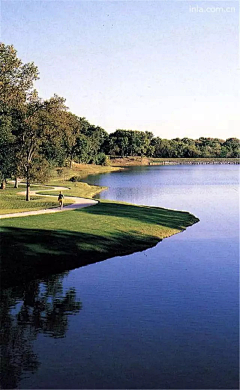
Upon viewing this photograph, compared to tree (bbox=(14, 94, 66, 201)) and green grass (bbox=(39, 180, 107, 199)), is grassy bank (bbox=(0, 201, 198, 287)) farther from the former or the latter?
green grass (bbox=(39, 180, 107, 199))

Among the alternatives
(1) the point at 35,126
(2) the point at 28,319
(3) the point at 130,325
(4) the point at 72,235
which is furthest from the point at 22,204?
(3) the point at 130,325

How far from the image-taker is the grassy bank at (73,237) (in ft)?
81.0

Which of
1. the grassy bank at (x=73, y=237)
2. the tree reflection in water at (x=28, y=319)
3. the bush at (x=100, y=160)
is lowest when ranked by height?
the tree reflection in water at (x=28, y=319)

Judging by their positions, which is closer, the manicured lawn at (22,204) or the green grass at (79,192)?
the manicured lawn at (22,204)

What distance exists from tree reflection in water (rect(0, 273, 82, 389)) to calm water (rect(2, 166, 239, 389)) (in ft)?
0.11

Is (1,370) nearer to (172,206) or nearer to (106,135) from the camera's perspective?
(172,206)

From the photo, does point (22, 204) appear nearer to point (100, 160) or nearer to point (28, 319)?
A: point (28, 319)

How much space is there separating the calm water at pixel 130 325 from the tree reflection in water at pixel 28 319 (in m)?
0.03

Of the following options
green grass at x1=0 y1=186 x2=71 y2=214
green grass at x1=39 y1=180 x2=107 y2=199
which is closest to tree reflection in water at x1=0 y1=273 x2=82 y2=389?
green grass at x1=0 y1=186 x2=71 y2=214

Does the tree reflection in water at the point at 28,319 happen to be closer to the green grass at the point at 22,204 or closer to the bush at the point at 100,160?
the green grass at the point at 22,204

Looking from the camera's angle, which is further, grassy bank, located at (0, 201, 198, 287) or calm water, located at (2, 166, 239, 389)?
grassy bank, located at (0, 201, 198, 287)

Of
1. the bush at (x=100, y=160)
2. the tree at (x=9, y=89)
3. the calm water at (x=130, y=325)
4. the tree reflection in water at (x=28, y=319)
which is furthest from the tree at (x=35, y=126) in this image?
the bush at (x=100, y=160)

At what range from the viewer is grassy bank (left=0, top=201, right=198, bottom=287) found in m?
24.7

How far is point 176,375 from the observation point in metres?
13.8
